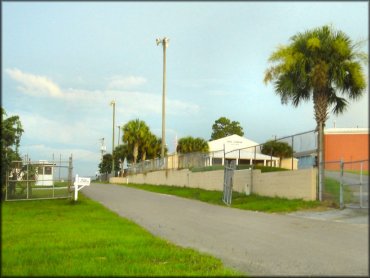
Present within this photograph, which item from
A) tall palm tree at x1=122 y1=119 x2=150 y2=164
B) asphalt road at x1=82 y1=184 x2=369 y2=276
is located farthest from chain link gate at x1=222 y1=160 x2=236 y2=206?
tall palm tree at x1=122 y1=119 x2=150 y2=164

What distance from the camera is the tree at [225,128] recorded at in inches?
178

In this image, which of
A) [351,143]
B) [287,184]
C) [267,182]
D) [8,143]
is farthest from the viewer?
[267,182]

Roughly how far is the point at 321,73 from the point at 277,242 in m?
5.74

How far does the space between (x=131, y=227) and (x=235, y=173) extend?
38.2ft

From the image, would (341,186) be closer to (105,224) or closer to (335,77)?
(335,77)

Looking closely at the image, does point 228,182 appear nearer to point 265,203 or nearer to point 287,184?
point 287,184

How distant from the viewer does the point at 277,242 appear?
17.7 feet

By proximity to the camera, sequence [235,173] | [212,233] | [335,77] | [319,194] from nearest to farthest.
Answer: [212,233] → [335,77] → [319,194] → [235,173]

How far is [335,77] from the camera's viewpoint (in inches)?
437

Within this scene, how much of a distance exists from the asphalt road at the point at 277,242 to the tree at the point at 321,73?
1883mm

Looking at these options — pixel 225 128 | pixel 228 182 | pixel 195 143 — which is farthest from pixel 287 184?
pixel 225 128

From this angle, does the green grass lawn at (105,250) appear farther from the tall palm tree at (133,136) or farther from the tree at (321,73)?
the tall palm tree at (133,136)

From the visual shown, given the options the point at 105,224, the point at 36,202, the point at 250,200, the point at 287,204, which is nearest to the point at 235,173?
the point at 250,200

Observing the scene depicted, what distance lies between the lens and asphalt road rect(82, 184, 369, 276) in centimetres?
392
